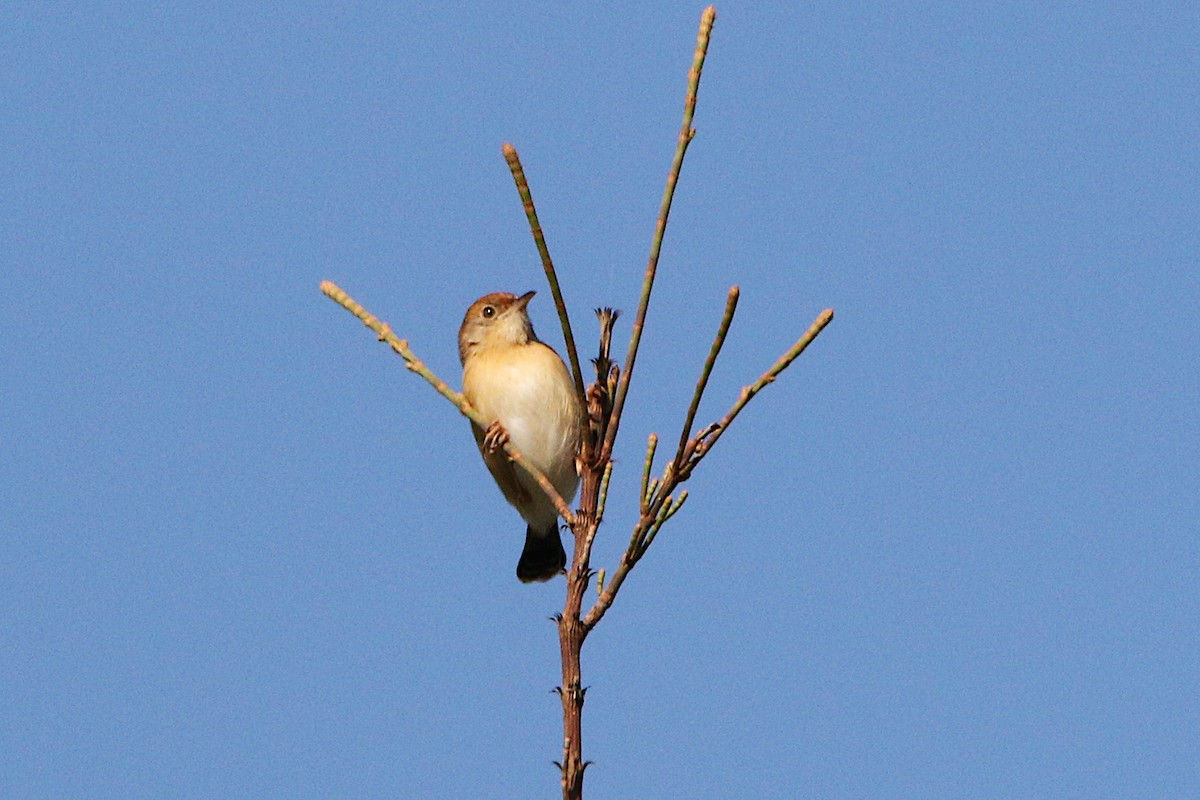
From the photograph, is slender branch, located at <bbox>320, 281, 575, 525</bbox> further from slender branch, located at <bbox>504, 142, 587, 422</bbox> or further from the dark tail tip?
the dark tail tip

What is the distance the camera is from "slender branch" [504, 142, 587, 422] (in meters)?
2.53

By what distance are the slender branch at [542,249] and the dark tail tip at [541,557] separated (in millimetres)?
3753

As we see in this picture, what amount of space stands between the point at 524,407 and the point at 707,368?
2.87 m

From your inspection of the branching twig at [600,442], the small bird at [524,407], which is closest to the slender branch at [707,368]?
the branching twig at [600,442]

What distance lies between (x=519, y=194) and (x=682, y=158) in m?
0.35

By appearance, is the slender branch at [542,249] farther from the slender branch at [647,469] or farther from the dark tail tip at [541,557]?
the dark tail tip at [541,557]

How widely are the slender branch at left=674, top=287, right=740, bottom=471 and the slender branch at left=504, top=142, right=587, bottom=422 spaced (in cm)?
24

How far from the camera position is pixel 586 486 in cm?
291

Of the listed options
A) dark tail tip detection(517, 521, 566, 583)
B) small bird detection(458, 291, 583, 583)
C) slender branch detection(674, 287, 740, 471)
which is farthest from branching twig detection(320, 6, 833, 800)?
dark tail tip detection(517, 521, 566, 583)

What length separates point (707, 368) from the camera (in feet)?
8.46

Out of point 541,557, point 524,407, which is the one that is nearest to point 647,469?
point 524,407

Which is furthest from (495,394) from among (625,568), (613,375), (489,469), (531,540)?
(625,568)

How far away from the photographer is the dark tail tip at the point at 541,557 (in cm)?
638

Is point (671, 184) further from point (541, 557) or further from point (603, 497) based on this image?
point (541, 557)
